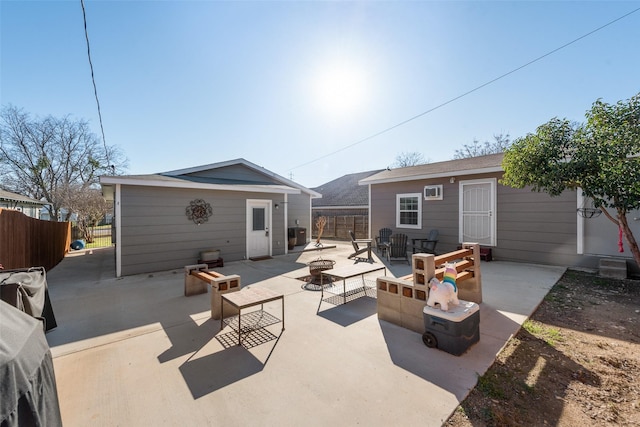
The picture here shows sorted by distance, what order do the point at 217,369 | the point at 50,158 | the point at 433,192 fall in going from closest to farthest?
the point at 217,369
the point at 433,192
the point at 50,158

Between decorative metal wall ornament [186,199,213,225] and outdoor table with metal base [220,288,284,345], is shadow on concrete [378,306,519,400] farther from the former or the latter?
decorative metal wall ornament [186,199,213,225]

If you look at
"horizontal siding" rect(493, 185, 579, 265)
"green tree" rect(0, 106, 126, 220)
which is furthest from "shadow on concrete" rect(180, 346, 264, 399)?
"green tree" rect(0, 106, 126, 220)

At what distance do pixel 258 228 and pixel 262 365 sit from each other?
6464 mm

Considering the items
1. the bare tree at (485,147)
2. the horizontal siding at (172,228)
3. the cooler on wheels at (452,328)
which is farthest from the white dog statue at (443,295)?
the bare tree at (485,147)

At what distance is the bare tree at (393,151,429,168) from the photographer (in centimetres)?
2589

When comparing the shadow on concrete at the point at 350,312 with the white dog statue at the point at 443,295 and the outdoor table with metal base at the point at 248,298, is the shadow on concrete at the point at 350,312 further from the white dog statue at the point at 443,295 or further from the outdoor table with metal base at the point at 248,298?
the white dog statue at the point at 443,295

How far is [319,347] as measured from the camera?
2.95 m

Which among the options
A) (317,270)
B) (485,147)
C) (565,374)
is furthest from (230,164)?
(485,147)

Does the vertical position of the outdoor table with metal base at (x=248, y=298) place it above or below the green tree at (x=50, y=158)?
below

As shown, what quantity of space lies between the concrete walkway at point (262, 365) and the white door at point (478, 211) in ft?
11.3

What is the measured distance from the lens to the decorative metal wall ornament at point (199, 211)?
7.33 metres

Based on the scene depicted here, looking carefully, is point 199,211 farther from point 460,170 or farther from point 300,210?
point 460,170

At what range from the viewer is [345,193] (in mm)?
17594

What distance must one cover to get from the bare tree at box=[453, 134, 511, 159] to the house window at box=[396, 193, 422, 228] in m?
15.0
